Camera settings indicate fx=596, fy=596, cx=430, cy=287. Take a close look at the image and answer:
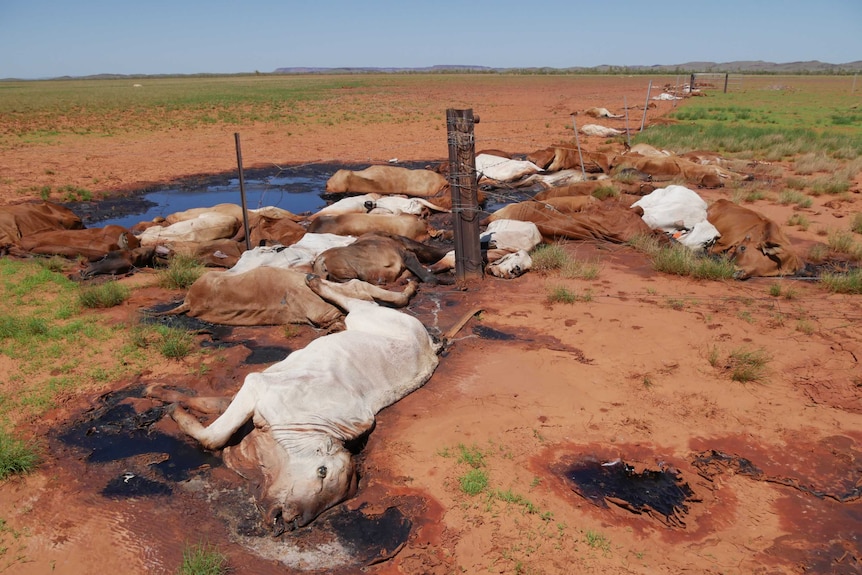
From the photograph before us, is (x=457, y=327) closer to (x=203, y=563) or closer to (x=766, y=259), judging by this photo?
(x=203, y=563)

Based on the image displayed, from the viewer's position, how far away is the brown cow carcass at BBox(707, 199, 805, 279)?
8461 millimetres

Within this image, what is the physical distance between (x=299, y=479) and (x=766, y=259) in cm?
749

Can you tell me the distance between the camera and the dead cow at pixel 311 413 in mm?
3799

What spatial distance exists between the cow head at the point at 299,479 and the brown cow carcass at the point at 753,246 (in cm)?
667

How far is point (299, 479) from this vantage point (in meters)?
3.78

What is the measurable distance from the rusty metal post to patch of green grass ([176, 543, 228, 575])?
5373 millimetres

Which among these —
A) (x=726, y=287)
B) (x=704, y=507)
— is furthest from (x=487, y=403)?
(x=726, y=287)

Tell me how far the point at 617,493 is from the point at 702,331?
3172mm

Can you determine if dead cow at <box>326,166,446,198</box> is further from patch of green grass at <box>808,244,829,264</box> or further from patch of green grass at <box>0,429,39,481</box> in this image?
patch of green grass at <box>0,429,39,481</box>

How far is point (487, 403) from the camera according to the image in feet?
17.3

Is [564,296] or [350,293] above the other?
[350,293]

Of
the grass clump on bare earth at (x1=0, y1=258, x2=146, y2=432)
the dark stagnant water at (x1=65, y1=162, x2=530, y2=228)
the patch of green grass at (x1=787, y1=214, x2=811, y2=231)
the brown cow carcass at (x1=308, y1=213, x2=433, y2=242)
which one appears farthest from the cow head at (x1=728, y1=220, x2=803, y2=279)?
the grass clump on bare earth at (x1=0, y1=258, x2=146, y2=432)

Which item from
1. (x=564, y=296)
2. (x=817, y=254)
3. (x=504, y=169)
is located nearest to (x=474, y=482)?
(x=564, y=296)

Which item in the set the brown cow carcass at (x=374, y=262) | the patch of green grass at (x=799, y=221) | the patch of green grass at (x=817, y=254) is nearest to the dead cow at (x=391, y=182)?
the brown cow carcass at (x=374, y=262)
